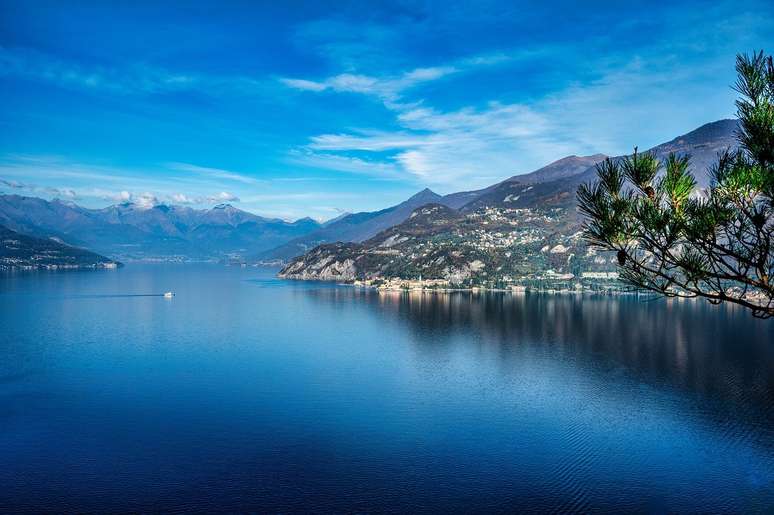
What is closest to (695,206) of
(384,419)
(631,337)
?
(384,419)

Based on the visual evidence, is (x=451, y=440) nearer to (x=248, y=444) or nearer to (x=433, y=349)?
(x=248, y=444)

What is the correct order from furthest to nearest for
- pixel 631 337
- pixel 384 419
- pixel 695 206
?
pixel 631 337 → pixel 384 419 → pixel 695 206

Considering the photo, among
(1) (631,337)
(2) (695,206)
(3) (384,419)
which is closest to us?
(2) (695,206)

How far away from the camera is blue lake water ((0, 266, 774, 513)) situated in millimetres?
29109

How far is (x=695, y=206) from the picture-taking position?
888 centimetres

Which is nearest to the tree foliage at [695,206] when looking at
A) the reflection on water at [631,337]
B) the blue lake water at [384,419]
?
the blue lake water at [384,419]

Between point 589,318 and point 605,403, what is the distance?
56706mm

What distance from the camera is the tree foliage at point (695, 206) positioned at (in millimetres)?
8617

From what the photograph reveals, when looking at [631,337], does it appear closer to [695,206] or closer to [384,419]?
[384,419]

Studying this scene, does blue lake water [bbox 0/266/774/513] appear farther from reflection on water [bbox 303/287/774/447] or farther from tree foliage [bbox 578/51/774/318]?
tree foliage [bbox 578/51/774/318]

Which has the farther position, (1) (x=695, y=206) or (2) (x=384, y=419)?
(2) (x=384, y=419)

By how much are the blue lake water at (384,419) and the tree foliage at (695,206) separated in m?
23.2

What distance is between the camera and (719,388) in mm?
50281

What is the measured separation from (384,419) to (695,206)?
3600 centimetres
